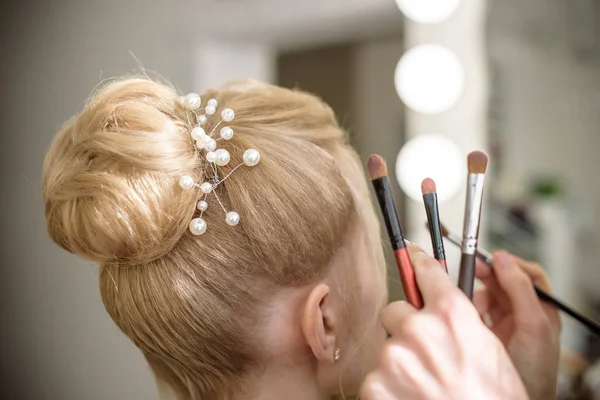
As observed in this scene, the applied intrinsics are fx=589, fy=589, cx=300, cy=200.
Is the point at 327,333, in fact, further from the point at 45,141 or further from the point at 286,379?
the point at 45,141

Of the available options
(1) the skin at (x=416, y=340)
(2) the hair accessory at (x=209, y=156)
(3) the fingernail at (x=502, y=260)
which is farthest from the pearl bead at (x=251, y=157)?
(3) the fingernail at (x=502, y=260)

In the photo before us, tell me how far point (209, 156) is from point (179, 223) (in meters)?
0.06

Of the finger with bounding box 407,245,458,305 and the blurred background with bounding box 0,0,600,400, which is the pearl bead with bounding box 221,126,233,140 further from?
the blurred background with bounding box 0,0,600,400

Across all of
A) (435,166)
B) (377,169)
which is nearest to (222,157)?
(377,169)

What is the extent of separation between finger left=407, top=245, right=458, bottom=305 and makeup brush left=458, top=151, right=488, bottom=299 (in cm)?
3

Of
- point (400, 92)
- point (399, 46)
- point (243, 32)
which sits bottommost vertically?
point (400, 92)

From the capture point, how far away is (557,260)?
132 cm

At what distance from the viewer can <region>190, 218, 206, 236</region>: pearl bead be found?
474 millimetres

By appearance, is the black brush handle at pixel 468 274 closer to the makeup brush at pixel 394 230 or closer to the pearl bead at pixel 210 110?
the makeup brush at pixel 394 230

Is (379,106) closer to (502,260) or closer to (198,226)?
(502,260)

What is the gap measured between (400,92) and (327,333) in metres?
0.93

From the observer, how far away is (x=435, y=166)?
1279 millimetres

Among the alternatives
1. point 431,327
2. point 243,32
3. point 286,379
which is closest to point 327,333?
point 286,379

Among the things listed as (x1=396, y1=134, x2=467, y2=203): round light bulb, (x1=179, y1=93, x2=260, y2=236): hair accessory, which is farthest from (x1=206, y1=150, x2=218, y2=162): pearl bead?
(x1=396, y1=134, x2=467, y2=203): round light bulb
